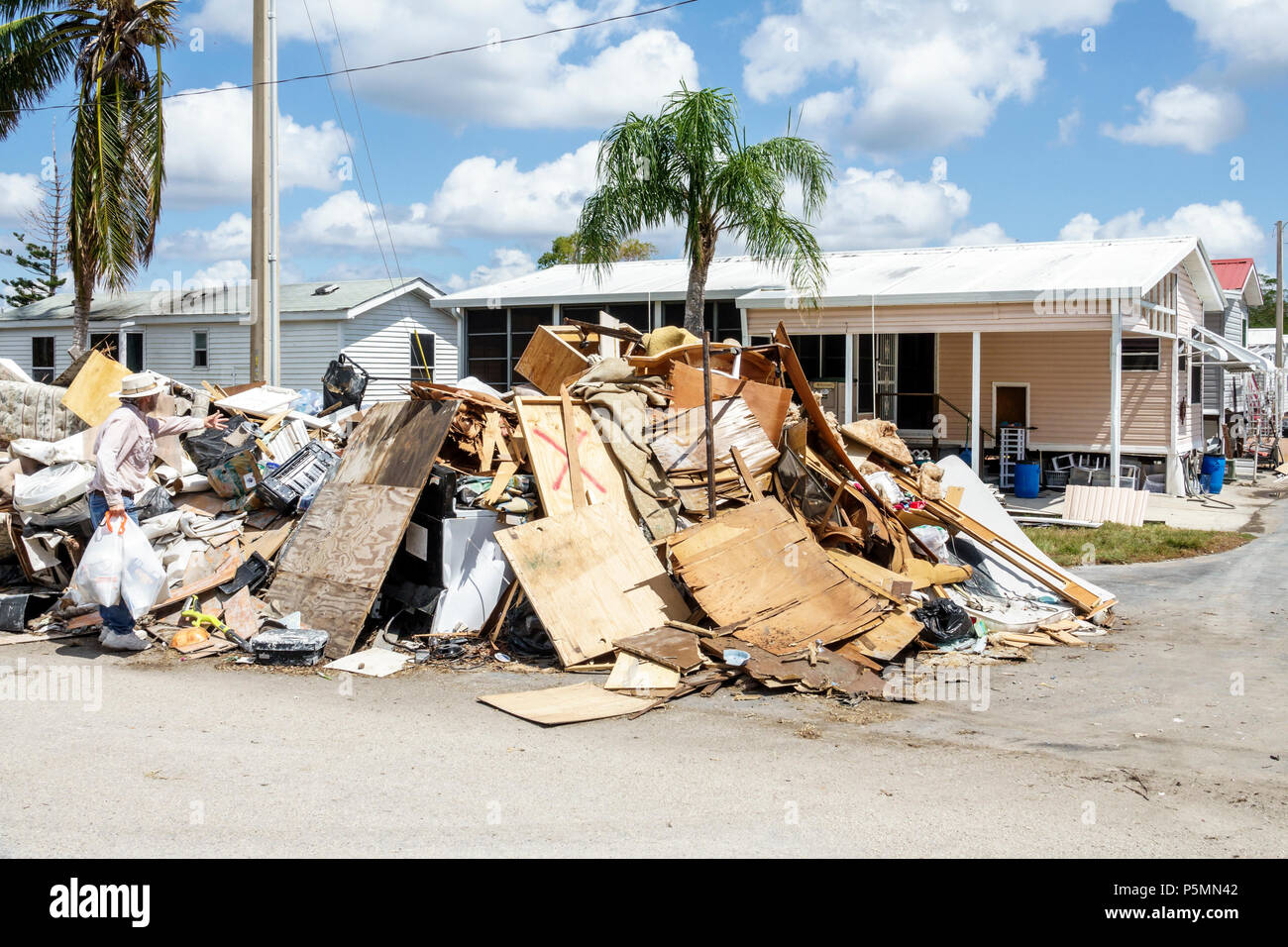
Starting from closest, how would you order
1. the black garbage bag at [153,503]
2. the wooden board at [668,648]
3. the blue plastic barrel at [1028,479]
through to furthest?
the wooden board at [668,648] → the black garbage bag at [153,503] → the blue plastic barrel at [1028,479]

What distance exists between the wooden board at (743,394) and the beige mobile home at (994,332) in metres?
7.18

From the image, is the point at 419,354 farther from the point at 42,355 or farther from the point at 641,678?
the point at 641,678

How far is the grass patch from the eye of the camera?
1230 cm

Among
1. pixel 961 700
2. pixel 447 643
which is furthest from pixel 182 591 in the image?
pixel 961 700

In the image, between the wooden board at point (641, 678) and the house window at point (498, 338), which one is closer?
the wooden board at point (641, 678)

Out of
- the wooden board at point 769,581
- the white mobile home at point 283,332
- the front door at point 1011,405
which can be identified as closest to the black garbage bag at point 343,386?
the wooden board at point 769,581

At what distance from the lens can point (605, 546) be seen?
26.8 feet

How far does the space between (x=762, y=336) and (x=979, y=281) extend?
3793mm

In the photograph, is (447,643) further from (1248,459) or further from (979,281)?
(1248,459)

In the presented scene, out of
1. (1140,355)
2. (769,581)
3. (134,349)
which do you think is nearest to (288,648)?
(769,581)

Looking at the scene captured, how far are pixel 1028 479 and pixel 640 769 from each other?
1354 centimetres

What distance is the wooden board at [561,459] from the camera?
8.52 metres

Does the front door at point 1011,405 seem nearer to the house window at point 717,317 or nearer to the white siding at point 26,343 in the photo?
the house window at point 717,317

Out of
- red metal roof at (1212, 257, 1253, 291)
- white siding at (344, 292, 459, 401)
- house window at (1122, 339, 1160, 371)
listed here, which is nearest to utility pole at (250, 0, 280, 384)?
white siding at (344, 292, 459, 401)
